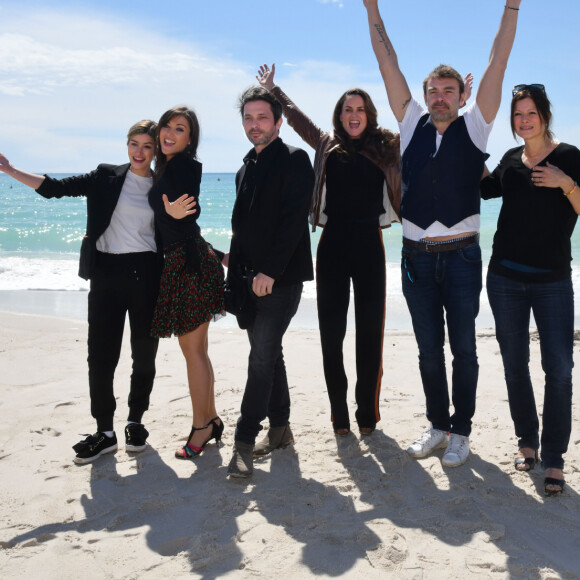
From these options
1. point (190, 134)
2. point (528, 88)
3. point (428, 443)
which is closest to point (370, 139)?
point (528, 88)

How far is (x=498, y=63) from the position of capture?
3.20 m

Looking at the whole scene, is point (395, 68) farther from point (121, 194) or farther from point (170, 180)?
point (121, 194)

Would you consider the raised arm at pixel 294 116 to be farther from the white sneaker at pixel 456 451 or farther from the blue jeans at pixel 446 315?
the white sneaker at pixel 456 451

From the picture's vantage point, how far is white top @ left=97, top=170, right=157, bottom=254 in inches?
138

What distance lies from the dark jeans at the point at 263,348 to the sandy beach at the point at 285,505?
12.0 inches

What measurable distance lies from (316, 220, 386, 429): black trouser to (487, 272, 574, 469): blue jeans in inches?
27.0

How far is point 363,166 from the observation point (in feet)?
11.8

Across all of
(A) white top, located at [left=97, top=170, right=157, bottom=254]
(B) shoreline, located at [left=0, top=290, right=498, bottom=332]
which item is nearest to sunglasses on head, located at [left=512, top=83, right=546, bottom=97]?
(A) white top, located at [left=97, top=170, right=157, bottom=254]

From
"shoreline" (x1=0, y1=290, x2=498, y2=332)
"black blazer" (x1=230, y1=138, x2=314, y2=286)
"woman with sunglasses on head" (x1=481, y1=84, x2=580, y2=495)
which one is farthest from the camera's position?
"shoreline" (x1=0, y1=290, x2=498, y2=332)

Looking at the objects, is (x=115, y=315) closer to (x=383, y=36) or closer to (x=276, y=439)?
(x=276, y=439)

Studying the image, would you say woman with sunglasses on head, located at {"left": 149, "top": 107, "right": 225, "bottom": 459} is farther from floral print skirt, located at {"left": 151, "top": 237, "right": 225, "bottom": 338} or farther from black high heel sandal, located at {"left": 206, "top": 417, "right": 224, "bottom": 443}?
A: black high heel sandal, located at {"left": 206, "top": 417, "right": 224, "bottom": 443}

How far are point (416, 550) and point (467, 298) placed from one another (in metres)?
1.30

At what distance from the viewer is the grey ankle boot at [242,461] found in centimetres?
324

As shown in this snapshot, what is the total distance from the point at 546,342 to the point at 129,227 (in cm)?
228
